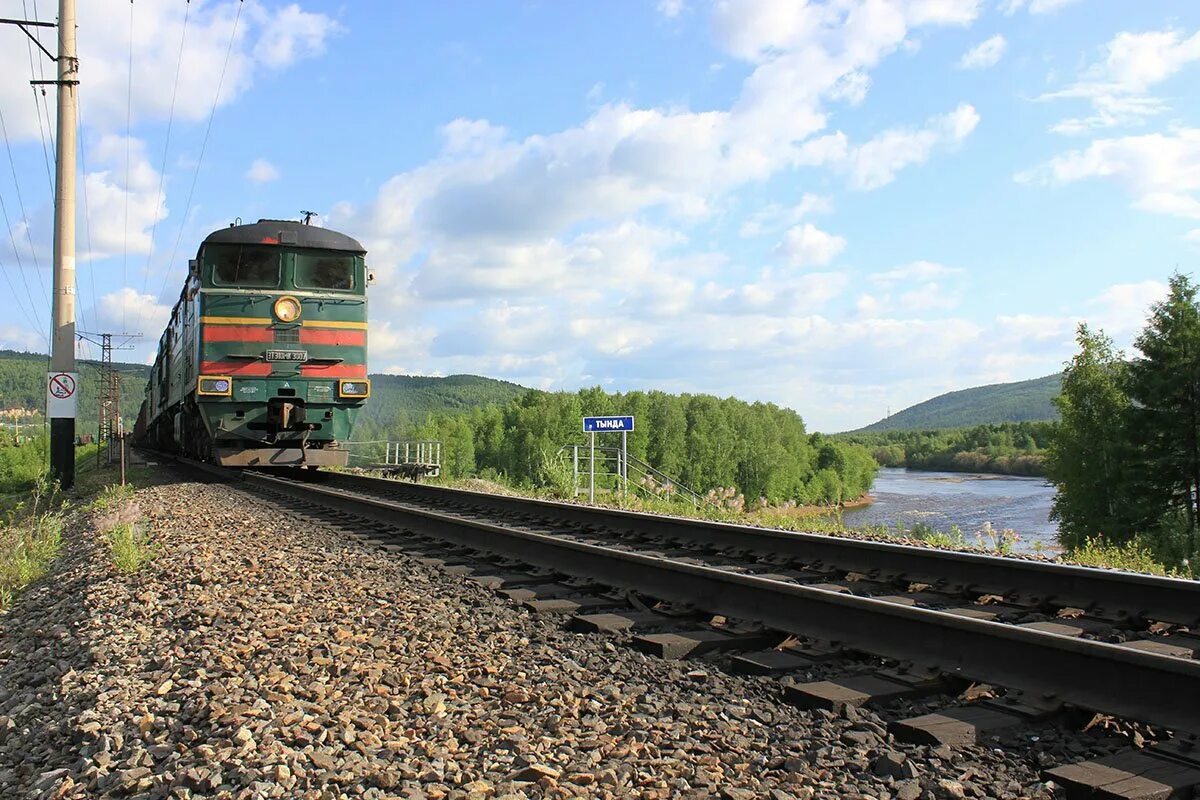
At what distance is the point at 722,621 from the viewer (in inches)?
199

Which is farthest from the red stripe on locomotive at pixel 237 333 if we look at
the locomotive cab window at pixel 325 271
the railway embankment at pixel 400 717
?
the railway embankment at pixel 400 717

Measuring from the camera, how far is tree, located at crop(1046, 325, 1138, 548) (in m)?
36.1

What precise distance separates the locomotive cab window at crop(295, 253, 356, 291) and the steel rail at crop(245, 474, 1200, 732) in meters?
9.72

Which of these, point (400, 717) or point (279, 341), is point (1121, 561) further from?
point (279, 341)

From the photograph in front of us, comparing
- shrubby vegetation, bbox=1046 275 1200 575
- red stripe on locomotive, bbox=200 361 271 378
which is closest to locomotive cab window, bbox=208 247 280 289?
red stripe on locomotive, bbox=200 361 271 378

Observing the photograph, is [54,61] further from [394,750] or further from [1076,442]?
[1076,442]

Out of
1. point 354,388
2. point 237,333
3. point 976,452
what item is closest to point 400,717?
point 354,388

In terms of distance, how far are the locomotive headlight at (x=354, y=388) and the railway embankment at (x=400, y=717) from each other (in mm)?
9143

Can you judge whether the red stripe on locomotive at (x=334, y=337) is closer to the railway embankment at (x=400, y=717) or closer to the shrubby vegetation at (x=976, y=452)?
the railway embankment at (x=400, y=717)

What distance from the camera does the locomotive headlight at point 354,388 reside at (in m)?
14.6

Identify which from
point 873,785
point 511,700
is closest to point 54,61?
point 511,700

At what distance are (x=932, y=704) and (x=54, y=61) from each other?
19.1 m

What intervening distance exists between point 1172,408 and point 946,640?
3758 centimetres

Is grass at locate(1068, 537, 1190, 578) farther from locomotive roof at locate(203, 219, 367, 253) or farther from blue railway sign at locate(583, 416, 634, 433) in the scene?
locomotive roof at locate(203, 219, 367, 253)
